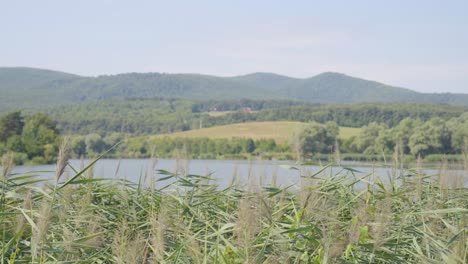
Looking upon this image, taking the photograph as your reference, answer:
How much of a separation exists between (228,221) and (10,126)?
4296cm

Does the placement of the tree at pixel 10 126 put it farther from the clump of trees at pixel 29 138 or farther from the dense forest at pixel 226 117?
the dense forest at pixel 226 117

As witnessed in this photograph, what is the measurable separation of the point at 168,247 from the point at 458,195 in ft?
6.91

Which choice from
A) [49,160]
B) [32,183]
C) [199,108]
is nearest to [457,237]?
[32,183]

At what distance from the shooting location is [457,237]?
2.82 m

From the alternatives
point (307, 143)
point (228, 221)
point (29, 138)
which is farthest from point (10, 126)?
point (228, 221)

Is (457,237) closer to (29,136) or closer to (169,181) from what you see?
(169,181)

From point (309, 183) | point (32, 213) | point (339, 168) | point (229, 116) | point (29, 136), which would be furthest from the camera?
point (229, 116)

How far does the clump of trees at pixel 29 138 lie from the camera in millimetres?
36875

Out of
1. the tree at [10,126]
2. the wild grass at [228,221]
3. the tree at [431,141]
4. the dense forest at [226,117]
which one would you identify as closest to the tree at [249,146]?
the dense forest at [226,117]

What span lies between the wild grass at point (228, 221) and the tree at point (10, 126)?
41043 mm

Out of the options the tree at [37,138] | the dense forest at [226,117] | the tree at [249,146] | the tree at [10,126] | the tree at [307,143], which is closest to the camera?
the tree at [307,143]

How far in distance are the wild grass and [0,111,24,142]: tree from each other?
41.0 metres

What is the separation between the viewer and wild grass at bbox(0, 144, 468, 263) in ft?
7.89

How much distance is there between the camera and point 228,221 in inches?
120
